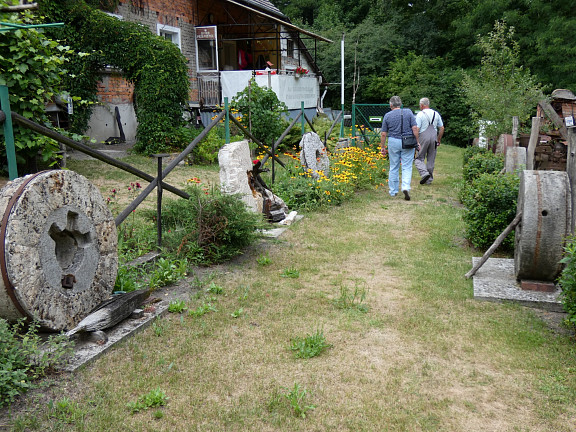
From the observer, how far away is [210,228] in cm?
530

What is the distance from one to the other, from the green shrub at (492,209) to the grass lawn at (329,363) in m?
0.69

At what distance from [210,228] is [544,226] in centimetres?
317

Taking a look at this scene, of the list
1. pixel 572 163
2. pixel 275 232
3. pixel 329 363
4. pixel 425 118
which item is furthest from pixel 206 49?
pixel 329 363

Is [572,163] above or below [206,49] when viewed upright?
below

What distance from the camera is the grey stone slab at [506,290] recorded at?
439 centimetres

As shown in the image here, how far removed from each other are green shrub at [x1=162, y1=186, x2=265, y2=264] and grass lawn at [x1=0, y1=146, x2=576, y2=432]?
0.20m

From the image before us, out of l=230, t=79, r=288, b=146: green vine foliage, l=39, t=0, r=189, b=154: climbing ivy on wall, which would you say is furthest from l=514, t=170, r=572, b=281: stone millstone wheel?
l=39, t=0, r=189, b=154: climbing ivy on wall

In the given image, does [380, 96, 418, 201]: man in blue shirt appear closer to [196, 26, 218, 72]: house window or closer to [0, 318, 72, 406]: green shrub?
[0, 318, 72, 406]: green shrub

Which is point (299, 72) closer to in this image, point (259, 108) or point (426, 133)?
point (426, 133)

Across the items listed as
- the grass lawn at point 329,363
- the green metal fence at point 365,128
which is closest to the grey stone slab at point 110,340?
the grass lawn at point 329,363

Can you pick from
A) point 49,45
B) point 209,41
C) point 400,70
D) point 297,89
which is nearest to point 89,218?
point 49,45

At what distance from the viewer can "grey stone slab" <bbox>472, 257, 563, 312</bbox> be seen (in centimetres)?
439

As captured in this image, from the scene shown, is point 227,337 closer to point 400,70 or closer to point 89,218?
point 89,218

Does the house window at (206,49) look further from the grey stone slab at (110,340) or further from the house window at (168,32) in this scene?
the grey stone slab at (110,340)
